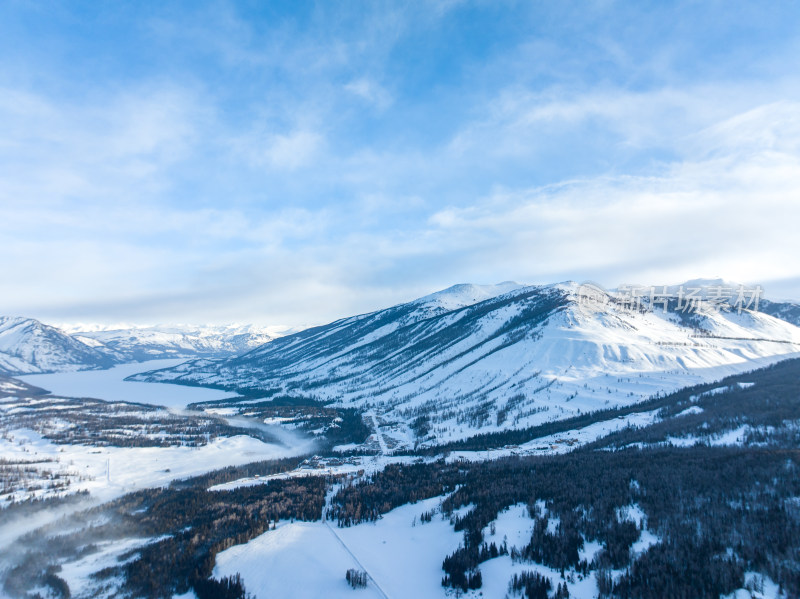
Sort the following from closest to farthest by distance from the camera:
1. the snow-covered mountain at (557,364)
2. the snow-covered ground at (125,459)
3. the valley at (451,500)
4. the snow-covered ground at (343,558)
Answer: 1. the valley at (451,500)
2. the snow-covered ground at (343,558)
3. the snow-covered ground at (125,459)
4. the snow-covered mountain at (557,364)

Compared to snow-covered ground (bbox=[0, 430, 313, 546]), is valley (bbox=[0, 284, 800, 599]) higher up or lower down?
higher up

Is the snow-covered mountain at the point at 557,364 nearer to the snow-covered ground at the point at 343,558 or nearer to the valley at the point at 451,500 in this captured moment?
the valley at the point at 451,500

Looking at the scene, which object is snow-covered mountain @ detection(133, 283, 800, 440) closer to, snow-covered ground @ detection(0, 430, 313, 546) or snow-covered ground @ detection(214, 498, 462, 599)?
snow-covered ground @ detection(0, 430, 313, 546)

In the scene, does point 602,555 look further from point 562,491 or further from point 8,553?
point 8,553

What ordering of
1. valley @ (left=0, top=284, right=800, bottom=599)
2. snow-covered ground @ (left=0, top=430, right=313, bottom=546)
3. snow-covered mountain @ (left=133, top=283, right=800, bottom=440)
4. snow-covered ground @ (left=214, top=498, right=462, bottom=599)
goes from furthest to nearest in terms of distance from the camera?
snow-covered mountain @ (left=133, top=283, right=800, bottom=440)
snow-covered ground @ (left=0, top=430, right=313, bottom=546)
snow-covered ground @ (left=214, top=498, right=462, bottom=599)
valley @ (left=0, top=284, right=800, bottom=599)

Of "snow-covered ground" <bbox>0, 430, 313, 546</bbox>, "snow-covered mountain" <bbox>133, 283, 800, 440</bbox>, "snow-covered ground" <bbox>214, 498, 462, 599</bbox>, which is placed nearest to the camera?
"snow-covered ground" <bbox>214, 498, 462, 599</bbox>

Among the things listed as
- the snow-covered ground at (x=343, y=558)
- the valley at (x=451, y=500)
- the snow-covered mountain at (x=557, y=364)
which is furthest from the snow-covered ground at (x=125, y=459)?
the snow-covered mountain at (x=557, y=364)

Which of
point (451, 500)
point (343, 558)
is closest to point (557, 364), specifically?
point (451, 500)

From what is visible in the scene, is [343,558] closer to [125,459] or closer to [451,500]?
[451,500]

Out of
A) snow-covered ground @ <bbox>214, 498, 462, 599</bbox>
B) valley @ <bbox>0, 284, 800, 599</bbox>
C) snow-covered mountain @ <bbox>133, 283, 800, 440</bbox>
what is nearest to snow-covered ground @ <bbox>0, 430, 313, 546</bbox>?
valley @ <bbox>0, 284, 800, 599</bbox>

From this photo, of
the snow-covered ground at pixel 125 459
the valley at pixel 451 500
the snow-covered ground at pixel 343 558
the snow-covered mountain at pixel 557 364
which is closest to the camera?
the valley at pixel 451 500

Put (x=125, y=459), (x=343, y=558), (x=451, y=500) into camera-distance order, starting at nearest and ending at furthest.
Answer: (x=343, y=558)
(x=451, y=500)
(x=125, y=459)

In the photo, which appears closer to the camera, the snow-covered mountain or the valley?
the valley
